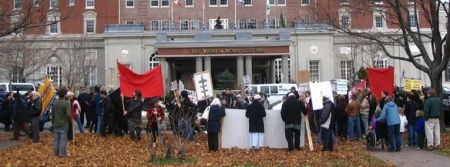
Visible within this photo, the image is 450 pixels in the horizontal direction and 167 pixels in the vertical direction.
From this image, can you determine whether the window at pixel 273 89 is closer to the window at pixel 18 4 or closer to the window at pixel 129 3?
the window at pixel 18 4

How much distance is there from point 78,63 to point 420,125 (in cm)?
5345

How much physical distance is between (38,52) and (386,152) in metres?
52.2

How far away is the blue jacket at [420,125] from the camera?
738 inches

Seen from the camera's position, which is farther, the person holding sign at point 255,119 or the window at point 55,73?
the window at point 55,73

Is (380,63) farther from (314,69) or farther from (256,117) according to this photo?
(256,117)

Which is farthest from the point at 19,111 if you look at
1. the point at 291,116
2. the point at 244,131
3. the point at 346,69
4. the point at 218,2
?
the point at 218,2

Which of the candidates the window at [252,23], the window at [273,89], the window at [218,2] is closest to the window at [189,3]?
the window at [218,2]

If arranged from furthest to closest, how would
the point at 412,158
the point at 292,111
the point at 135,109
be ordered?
1. the point at 135,109
2. the point at 292,111
3. the point at 412,158

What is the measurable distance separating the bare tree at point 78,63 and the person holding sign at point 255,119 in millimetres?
47798

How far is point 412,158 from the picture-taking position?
1616 cm

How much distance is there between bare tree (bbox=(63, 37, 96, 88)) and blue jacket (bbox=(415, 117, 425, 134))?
4906 cm

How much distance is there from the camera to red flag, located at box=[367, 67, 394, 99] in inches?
930

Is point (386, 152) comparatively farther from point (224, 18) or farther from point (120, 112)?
point (224, 18)

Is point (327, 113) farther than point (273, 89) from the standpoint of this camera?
No
